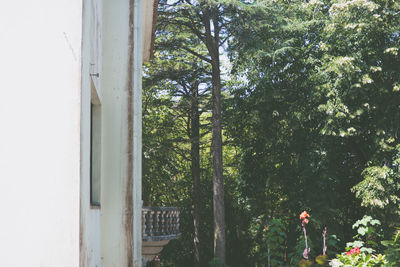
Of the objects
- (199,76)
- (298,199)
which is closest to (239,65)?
(199,76)

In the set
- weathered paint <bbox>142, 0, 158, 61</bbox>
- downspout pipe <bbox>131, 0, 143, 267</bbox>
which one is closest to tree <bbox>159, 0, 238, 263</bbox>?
weathered paint <bbox>142, 0, 158, 61</bbox>

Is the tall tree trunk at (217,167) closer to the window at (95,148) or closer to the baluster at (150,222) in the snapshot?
the baluster at (150,222)

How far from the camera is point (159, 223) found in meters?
16.4

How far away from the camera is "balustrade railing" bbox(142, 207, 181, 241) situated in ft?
50.6

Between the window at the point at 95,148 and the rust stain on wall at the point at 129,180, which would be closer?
the window at the point at 95,148

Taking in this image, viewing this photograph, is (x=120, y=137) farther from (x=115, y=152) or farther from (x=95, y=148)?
(x=95, y=148)

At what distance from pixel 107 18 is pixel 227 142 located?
15.5 metres

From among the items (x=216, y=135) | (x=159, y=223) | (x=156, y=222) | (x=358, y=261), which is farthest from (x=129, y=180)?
(x=216, y=135)

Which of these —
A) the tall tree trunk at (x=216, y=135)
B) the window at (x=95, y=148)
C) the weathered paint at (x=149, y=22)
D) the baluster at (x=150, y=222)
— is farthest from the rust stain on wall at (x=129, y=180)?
the tall tree trunk at (x=216, y=135)
